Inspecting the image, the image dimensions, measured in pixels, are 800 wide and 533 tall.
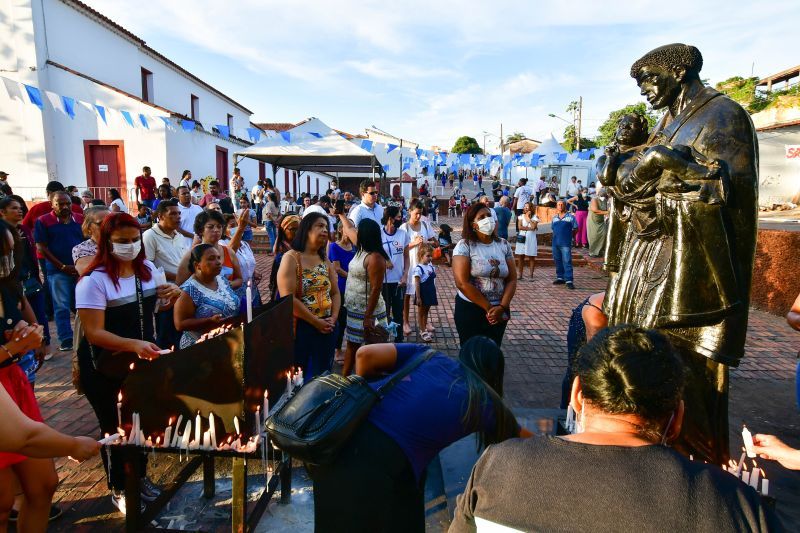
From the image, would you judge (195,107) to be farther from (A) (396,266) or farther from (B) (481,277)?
(B) (481,277)

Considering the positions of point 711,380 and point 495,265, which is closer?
point 711,380

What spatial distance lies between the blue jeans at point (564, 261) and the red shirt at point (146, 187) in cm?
1090

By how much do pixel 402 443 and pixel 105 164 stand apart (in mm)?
21760

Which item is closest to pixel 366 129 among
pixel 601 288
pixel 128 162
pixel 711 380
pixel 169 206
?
pixel 128 162

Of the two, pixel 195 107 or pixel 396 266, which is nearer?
pixel 396 266

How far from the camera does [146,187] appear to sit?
13.0 meters

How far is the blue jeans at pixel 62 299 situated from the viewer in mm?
5711

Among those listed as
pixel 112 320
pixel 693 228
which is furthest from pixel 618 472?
pixel 112 320

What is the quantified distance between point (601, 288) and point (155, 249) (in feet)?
29.2

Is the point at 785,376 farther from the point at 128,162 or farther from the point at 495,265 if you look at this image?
the point at 128,162

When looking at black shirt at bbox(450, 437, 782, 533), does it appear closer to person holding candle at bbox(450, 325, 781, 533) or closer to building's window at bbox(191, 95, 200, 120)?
person holding candle at bbox(450, 325, 781, 533)

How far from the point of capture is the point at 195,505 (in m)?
3.13

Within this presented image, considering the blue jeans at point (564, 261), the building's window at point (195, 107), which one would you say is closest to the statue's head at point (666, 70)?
the blue jeans at point (564, 261)

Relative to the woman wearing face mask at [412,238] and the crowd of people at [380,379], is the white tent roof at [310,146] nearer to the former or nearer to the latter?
the woman wearing face mask at [412,238]
